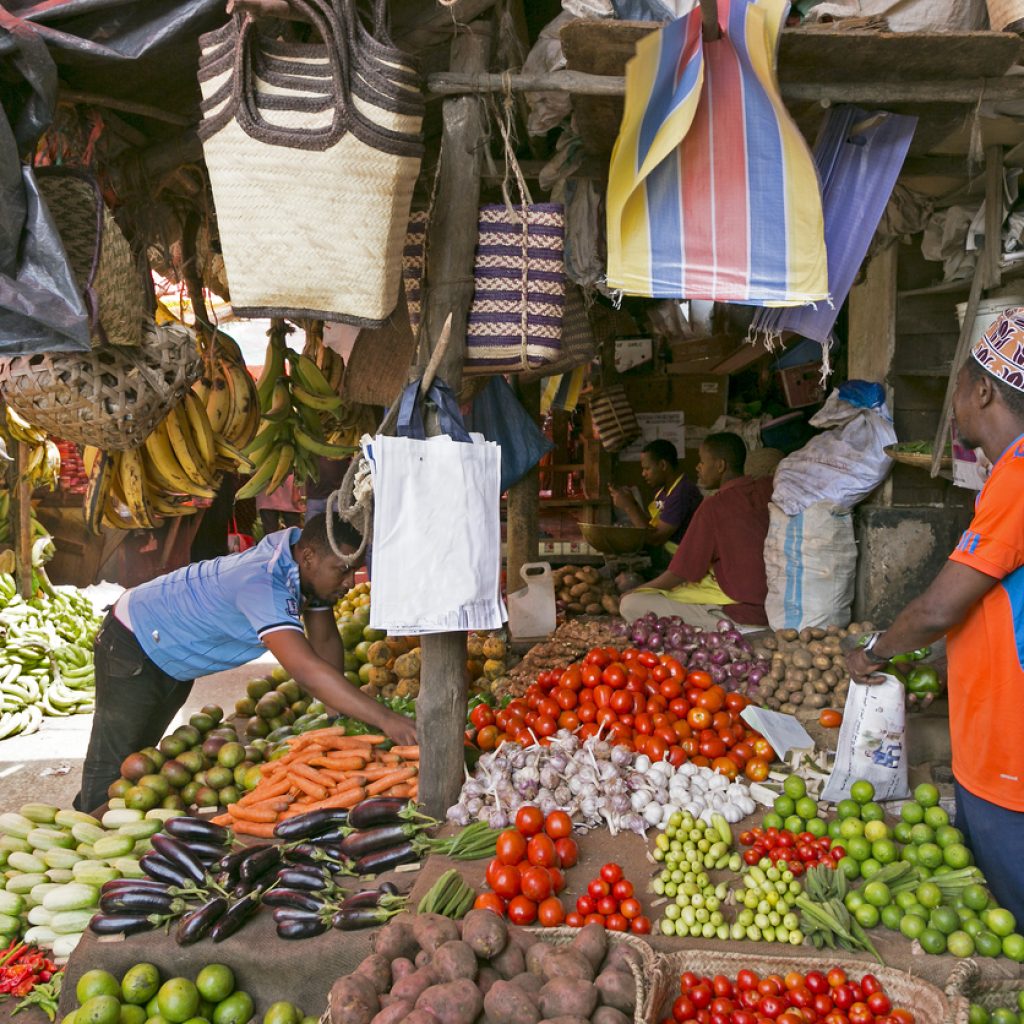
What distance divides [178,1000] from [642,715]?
2.07 meters

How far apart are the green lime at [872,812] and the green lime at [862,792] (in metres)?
0.02

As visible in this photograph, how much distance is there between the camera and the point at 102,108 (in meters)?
3.32

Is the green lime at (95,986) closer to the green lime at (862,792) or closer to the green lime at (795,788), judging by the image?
the green lime at (795,788)

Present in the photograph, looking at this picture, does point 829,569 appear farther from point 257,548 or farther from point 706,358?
point 706,358

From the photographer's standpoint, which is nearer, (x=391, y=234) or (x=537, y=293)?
(x=391, y=234)

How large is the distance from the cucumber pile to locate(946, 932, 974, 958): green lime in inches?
106

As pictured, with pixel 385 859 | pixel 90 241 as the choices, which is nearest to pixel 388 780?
pixel 385 859

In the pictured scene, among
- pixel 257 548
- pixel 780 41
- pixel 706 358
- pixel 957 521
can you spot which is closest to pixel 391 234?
pixel 780 41

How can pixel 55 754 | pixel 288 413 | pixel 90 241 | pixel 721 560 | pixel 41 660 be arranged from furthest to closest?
1. pixel 41 660
2. pixel 55 754
3. pixel 721 560
4. pixel 288 413
5. pixel 90 241

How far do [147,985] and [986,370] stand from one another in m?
3.19

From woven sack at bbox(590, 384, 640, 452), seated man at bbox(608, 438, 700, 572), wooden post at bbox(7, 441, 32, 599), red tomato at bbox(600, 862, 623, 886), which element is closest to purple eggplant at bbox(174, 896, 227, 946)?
red tomato at bbox(600, 862, 623, 886)

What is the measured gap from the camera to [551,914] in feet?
8.64

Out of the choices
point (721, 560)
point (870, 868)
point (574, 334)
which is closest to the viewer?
point (870, 868)

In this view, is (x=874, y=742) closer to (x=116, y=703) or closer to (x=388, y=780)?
(x=388, y=780)
